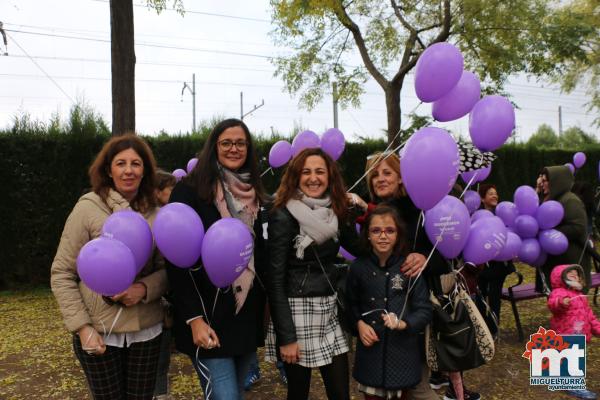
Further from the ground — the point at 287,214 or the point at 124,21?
the point at 124,21

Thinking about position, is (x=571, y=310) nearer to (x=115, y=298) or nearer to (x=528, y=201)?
(x=528, y=201)

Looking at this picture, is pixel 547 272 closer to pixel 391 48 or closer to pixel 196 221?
pixel 196 221

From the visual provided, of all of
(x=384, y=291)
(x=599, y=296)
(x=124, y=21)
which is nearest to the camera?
(x=384, y=291)

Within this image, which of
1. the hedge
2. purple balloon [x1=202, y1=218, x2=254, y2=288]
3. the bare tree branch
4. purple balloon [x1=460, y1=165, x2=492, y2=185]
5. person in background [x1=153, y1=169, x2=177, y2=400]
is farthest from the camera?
the bare tree branch

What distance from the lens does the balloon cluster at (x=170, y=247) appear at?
1687 mm

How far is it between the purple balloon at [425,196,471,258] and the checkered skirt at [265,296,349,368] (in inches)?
27.5

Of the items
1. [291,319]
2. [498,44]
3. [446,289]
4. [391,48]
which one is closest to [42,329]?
[291,319]

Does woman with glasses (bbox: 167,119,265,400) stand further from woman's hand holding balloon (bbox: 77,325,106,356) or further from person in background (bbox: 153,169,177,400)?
person in background (bbox: 153,169,177,400)

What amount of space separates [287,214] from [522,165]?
36.8 ft

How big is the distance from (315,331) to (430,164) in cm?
100

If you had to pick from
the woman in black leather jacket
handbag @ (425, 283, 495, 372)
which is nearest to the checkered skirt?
the woman in black leather jacket

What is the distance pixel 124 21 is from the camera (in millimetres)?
5262

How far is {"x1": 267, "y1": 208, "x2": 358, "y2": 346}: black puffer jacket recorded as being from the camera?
6.86 feet

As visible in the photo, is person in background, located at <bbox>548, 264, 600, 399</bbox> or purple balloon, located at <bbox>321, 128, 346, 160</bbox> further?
purple balloon, located at <bbox>321, 128, 346, 160</bbox>
